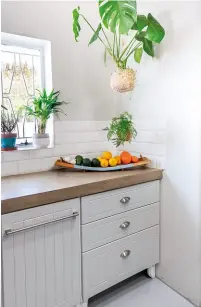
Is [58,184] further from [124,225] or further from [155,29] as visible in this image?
[155,29]

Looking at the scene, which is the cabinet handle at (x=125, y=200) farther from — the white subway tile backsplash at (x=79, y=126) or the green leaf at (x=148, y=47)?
the green leaf at (x=148, y=47)

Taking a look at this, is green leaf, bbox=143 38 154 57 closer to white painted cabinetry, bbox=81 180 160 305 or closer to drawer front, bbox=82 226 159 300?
white painted cabinetry, bbox=81 180 160 305

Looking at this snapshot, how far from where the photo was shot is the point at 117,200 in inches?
68.6

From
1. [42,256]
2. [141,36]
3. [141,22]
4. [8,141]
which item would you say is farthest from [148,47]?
[42,256]

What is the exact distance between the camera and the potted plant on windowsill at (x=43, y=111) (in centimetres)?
196

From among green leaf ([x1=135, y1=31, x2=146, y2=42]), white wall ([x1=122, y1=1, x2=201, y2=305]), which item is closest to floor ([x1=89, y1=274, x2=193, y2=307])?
white wall ([x1=122, y1=1, x2=201, y2=305])

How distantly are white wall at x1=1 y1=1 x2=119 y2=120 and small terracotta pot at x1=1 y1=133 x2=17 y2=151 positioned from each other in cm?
45

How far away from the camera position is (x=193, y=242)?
180 centimetres

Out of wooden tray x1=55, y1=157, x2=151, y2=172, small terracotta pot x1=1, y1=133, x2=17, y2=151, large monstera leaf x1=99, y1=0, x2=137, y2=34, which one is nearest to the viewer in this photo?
large monstera leaf x1=99, y1=0, x2=137, y2=34

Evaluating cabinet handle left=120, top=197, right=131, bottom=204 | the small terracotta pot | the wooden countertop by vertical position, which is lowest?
cabinet handle left=120, top=197, right=131, bottom=204

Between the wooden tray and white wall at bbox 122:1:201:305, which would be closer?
white wall at bbox 122:1:201:305

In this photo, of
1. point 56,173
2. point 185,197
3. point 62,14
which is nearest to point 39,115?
point 56,173

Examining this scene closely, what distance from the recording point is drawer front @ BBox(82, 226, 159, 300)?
5.38 feet

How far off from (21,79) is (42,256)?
1367 mm
